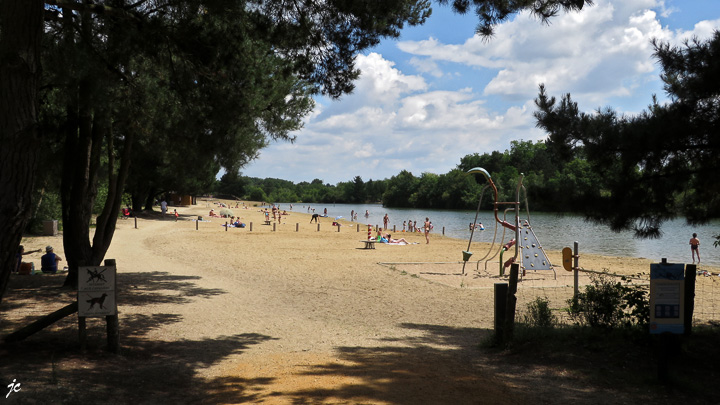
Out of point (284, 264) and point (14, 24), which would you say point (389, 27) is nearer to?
point (14, 24)

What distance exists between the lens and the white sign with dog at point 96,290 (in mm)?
5969

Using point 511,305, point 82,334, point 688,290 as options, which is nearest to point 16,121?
point 82,334

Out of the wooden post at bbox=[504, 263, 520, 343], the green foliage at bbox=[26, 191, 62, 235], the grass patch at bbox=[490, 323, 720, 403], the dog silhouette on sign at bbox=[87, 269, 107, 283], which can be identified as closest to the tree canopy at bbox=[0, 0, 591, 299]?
the dog silhouette on sign at bbox=[87, 269, 107, 283]

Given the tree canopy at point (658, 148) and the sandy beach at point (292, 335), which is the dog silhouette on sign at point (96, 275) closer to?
the sandy beach at point (292, 335)

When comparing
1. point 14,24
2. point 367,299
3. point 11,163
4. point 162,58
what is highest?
point 162,58

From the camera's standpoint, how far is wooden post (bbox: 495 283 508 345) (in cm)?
677

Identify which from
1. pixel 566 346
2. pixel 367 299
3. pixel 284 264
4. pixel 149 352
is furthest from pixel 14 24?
pixel 284 264

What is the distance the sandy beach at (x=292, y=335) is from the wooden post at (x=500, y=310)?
39 cm

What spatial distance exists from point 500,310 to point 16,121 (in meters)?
5.76

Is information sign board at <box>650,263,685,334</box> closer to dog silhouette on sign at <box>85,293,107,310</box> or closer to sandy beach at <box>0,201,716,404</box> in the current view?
sandy beach at <box>0,201,716,404</box>

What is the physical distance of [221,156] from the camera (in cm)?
993

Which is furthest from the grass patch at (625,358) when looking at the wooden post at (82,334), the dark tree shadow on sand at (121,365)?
the wooden post at (82,334)

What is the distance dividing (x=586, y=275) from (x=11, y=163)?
1582 centimetres

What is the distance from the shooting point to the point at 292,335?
799cm
